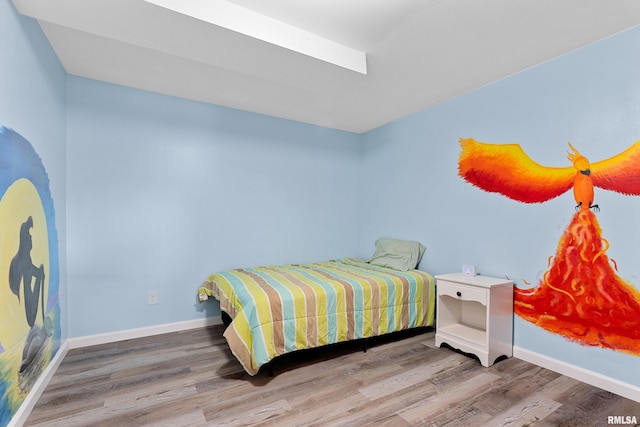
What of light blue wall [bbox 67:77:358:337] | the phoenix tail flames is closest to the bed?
light blue wall [bbox 67:77:358:337]

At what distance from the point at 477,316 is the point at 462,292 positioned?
50 cm

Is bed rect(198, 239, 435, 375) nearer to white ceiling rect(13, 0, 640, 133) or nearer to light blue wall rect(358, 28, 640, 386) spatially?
light blue wall rect(358, 28, 640, 386)

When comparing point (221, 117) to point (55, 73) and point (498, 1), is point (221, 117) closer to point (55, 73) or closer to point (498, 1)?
point (55, 73)

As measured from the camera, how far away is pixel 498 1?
5.60 feet

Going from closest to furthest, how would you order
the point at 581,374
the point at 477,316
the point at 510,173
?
the point at 581,374 < the point at 510,173 < the point at 477,316

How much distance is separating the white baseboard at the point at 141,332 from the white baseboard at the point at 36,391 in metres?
0.18

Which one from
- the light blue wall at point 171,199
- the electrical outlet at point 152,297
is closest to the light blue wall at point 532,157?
the light blue wall at point 171,199

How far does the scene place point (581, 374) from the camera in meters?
2.06

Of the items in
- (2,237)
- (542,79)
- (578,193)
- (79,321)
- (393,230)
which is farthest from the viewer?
(393,230)

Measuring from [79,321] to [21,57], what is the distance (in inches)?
82.7

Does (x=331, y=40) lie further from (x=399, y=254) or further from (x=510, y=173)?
(x=399, y=254)

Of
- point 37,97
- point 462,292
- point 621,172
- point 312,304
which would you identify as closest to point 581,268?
point 621,172

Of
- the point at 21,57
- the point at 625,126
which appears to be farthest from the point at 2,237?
the point at 625,126

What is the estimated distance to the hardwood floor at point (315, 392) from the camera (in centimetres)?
168
